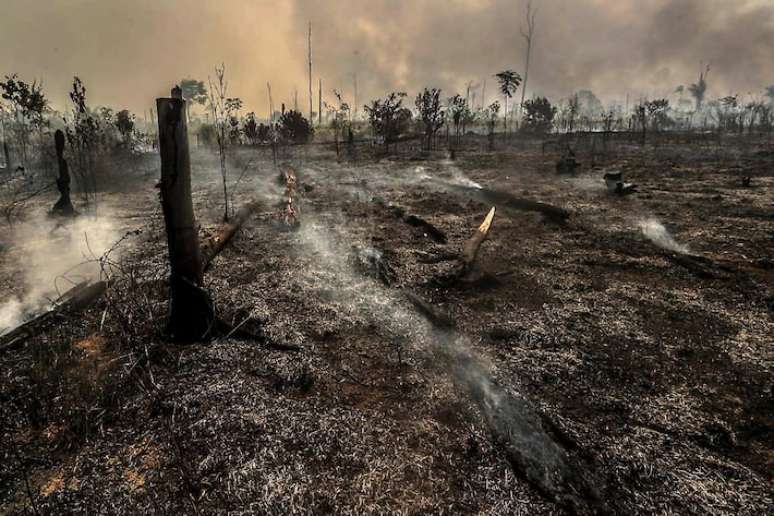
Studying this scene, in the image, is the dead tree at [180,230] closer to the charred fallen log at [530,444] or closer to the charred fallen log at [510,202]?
the charred fallen log at [530,444]

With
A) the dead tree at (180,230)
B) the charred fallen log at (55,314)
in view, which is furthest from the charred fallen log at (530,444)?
the charred fallen log at (55,314)

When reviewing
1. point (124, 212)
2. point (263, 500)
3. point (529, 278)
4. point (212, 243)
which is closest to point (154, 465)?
point (263, 500)

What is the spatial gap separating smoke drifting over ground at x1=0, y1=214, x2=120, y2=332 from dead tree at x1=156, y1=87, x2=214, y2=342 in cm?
129

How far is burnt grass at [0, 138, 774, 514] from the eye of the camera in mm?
2844

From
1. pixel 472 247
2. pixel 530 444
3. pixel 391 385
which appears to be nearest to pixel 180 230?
pixel 391 385

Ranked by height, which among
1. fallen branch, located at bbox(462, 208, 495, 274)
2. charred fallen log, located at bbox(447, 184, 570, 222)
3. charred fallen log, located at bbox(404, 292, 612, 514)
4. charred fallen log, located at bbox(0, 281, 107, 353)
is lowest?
charred fallen log, located at bbox(404, 292, 612, 514)

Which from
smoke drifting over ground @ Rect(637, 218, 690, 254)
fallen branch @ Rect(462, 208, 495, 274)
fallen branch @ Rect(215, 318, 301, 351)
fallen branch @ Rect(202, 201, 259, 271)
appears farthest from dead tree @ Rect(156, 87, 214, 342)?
smoke drifting over ground @ Rect(637, 218, 690, 254)

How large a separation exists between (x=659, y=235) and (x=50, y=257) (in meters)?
12.1

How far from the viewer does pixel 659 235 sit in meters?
8.57

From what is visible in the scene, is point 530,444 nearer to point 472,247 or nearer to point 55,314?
point 472,247

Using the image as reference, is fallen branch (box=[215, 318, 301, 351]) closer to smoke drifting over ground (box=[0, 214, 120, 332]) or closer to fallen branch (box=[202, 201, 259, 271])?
smoke drifting over ground (box=[0, 214, 120, 332])

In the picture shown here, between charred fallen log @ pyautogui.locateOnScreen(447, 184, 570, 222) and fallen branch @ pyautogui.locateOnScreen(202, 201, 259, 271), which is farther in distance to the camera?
charred fallen log @ pyautogui.locateOnScreen(447, 184, 570, 222)

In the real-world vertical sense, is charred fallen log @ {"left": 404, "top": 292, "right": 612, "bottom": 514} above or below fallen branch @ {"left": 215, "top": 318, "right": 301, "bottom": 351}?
below

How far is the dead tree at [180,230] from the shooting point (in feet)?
13.1
